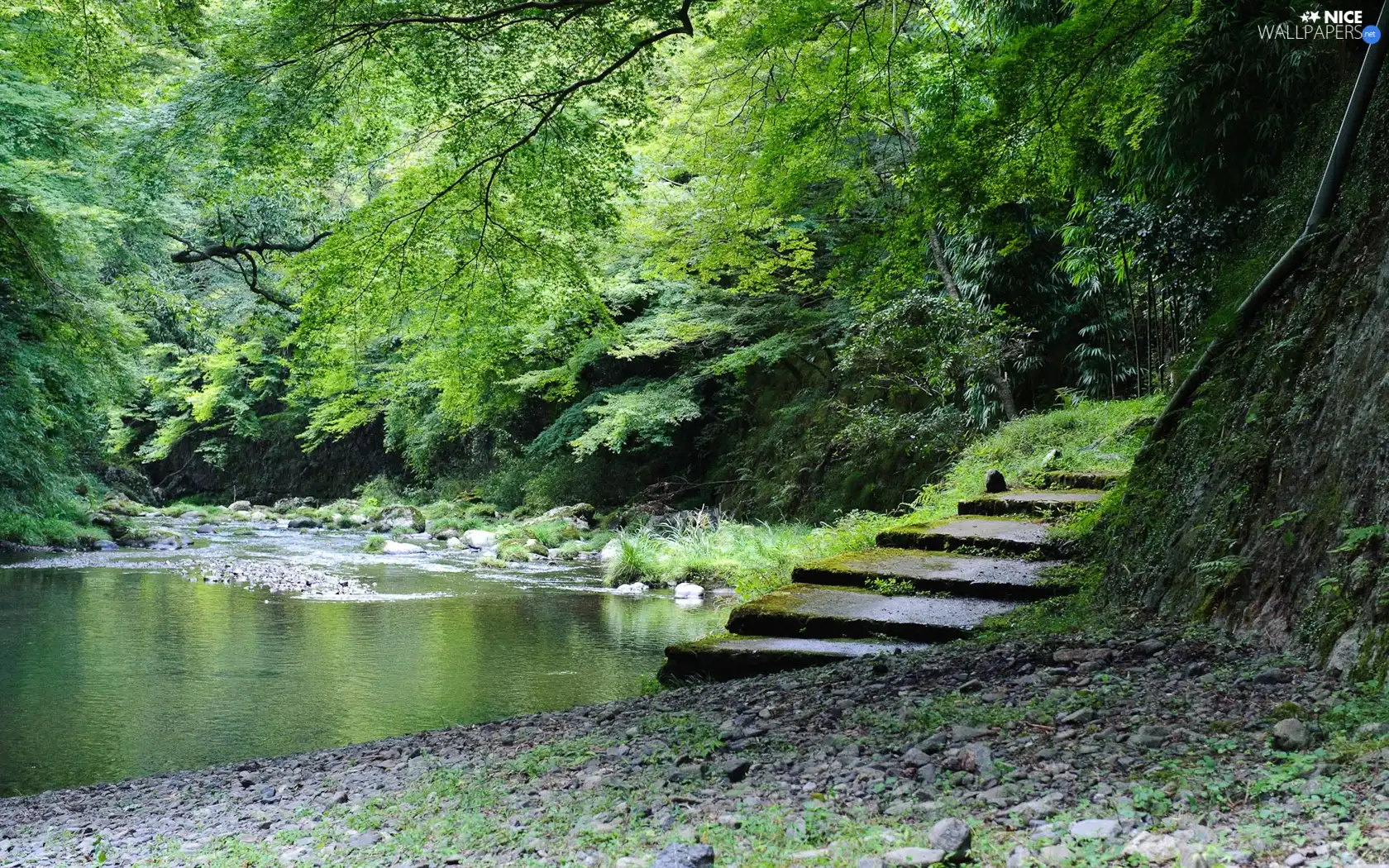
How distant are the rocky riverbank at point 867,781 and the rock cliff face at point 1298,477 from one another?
0.20 meters

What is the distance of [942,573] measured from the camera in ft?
16.7

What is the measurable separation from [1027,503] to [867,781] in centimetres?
450

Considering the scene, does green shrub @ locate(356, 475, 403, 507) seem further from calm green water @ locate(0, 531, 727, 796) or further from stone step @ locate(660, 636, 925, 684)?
stone step @ locate(660, 636, 925, 684)

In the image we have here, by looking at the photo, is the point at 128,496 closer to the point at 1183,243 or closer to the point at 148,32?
the point at 148,32

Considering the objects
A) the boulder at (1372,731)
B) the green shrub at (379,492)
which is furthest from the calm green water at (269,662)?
the green shrub at (379,492)

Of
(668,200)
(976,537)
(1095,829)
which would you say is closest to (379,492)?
(668,200)

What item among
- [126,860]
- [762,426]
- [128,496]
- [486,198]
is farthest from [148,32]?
[128,496]

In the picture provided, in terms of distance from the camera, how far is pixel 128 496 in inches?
915

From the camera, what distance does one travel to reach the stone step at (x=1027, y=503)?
602 centimetres

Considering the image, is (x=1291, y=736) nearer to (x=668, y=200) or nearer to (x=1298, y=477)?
(x=1298, y=477)

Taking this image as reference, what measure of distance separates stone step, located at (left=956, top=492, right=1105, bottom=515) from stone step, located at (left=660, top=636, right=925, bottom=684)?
228cm

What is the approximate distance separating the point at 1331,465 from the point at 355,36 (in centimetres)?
479

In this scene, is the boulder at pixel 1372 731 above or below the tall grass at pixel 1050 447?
below

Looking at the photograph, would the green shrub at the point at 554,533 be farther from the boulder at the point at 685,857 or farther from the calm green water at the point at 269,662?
the boulder at the point at 685,857
